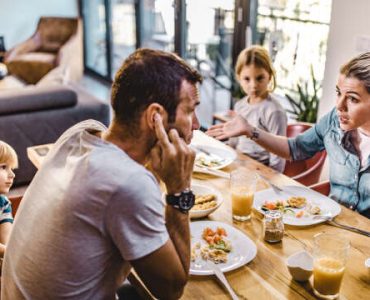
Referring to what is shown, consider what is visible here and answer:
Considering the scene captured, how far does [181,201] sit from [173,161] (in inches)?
4.2

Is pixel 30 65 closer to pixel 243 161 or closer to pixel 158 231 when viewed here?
pixel 243 161

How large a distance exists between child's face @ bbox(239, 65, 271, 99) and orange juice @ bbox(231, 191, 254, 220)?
3.49ft

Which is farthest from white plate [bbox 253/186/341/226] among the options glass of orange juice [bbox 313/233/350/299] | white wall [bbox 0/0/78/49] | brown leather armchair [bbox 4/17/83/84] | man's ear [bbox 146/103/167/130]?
white wall [bbox 0/0/78/49]

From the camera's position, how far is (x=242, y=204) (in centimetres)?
162

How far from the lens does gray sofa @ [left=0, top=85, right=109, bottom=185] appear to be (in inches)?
127

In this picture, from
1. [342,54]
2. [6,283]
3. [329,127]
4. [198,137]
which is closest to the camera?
[6,283]

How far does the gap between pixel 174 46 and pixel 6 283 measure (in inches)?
156

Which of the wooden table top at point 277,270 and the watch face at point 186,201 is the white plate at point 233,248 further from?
the watch face at point 186,201

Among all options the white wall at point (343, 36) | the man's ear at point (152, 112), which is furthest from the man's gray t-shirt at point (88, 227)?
the white wall at point (343, 36)

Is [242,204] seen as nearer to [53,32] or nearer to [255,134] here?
[255,134]

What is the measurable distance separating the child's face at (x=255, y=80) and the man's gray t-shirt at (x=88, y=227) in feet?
5.09

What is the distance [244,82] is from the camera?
2.61 meters

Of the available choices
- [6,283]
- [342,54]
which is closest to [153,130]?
[6,283]

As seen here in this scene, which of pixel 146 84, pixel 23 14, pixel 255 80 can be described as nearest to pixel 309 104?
pixel 255 80
